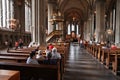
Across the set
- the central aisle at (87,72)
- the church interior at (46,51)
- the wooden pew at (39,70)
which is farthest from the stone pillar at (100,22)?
the wooden pew at (39,70)

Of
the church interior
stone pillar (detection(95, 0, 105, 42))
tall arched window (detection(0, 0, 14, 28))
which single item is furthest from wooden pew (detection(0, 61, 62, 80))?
stone pillar (detection(95, 0, 105, 42))

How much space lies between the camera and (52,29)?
90.5ft

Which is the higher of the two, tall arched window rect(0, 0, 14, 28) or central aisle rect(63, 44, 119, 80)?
tall arched window rect(0, 0, 14, 28)

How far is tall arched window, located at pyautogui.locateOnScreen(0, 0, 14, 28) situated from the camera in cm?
1944

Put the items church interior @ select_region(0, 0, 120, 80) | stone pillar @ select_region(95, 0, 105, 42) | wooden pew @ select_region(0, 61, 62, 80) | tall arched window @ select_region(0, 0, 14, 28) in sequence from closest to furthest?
wooden pew @ select_region(0, 61, 62, 80)
church interior @ select_region(0, 0, 120, 80)
tall arched window @ select_region(0, 0, 14, 28)
stone pillar @ select_region(95, 0, 105, 42)

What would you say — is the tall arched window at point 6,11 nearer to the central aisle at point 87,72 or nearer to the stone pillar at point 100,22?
the stone pillar at point 100,22

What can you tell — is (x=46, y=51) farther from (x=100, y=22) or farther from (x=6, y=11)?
(x=100, y=22)

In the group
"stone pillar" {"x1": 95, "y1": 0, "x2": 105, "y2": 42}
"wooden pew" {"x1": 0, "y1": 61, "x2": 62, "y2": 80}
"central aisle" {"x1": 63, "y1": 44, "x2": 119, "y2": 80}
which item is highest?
"stone pillar" {"x1": 95, "y1": 0, "x2": 105, "y2": 42}

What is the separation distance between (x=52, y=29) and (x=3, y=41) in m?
10.5

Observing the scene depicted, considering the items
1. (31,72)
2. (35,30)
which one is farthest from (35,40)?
(31,72)

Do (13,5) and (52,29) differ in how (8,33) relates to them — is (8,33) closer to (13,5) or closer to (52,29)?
(13,5)

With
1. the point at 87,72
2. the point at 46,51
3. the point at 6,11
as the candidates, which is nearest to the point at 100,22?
the point at 6,11

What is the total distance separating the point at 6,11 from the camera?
68.3 ft

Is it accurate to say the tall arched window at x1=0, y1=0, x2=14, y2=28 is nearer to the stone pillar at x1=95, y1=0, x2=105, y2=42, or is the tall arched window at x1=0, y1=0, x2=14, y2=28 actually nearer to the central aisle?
the stone pillar at x1=95, y1=0, x2=105, y2=42
